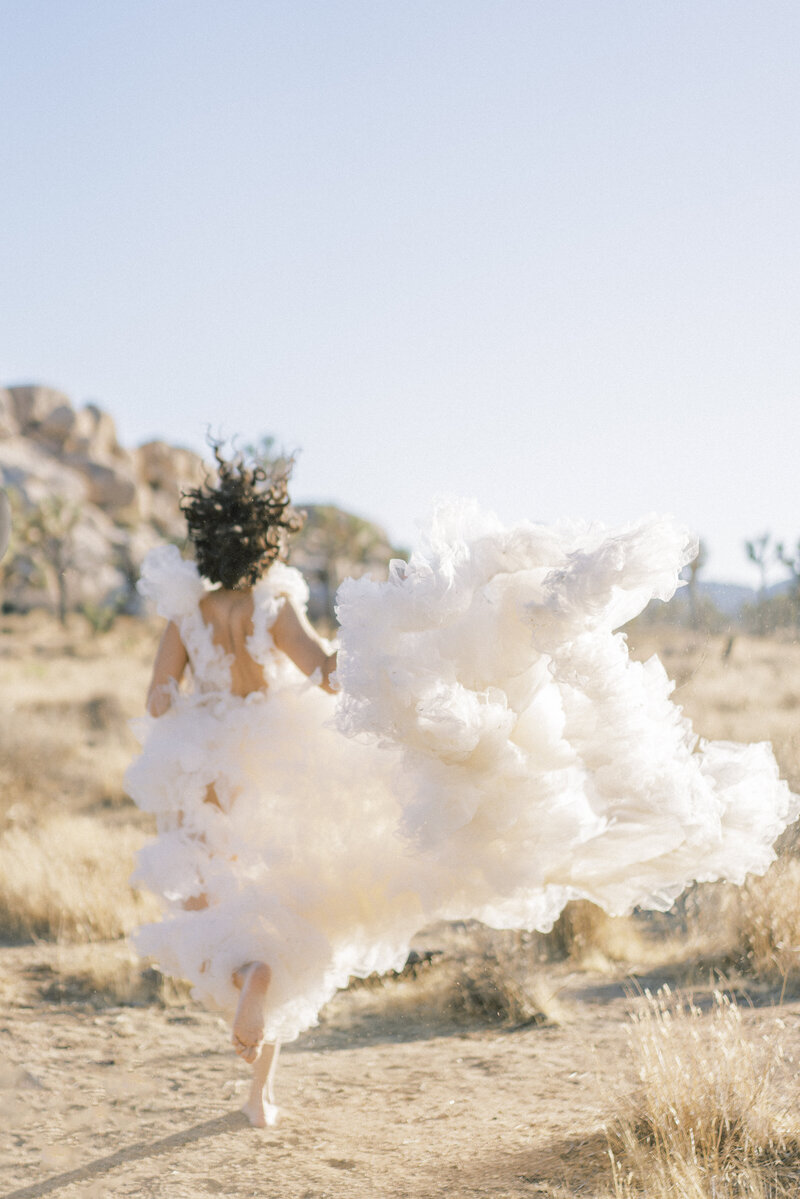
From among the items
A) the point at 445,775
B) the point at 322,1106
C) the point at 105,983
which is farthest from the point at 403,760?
the point at 105,983

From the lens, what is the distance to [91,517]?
174 feet

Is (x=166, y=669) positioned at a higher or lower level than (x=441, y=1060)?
higher

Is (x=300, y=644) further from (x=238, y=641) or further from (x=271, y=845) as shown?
(x=271, y=845)

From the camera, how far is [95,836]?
331 inches

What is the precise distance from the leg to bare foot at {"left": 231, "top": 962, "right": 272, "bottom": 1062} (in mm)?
634

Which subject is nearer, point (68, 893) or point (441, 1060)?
point (441, 1060)

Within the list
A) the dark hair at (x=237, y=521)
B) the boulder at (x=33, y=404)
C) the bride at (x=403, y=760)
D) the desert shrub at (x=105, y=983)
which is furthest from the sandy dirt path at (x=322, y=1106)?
the boulder at (x=33, y=404)

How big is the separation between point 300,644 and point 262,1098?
5.91 ft

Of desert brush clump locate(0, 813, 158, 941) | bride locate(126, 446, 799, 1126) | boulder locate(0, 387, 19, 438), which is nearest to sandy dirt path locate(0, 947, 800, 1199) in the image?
bride locate(126, 446, 799, 1126)

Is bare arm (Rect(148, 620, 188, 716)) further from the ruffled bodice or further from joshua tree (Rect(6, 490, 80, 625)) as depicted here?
joshua tree (Rect(6, 490, 80, 625))

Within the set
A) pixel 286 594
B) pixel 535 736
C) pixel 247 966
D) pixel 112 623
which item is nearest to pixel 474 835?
pixel 535 736

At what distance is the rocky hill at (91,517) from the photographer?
45094 millimetres

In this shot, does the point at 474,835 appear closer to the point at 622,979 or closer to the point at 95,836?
the point at 622,979

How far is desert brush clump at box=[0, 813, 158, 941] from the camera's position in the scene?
6.88 m
